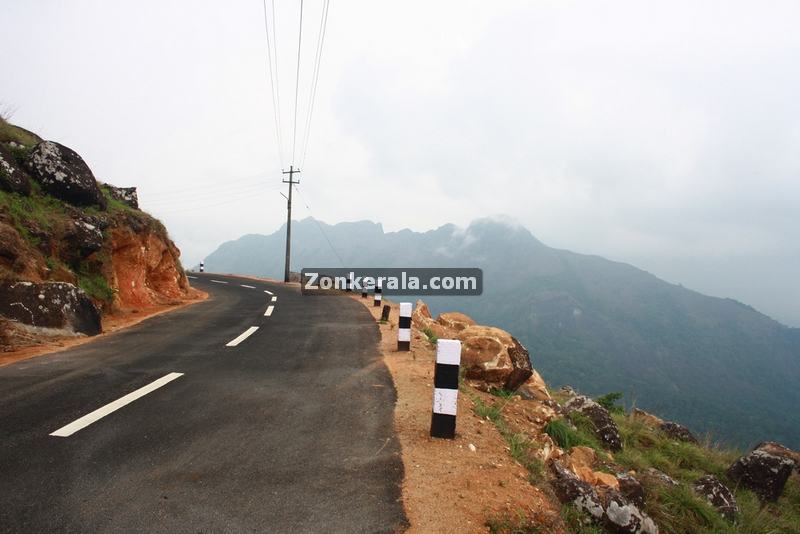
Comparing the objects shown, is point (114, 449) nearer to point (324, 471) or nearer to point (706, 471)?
point (324, 471)

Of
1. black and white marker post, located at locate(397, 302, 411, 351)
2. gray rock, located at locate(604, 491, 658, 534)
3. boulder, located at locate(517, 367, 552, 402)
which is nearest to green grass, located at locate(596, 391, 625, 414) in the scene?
boulder, located at locate(517, 367, 552, 402)

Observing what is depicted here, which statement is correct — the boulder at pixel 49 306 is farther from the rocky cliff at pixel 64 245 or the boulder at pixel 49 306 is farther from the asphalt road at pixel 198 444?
the asphalt road at pixel 198 444

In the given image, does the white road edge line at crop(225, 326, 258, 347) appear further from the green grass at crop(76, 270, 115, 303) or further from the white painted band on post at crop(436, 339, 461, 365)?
the white painted band on post at crop(436, 339, 461, 365)

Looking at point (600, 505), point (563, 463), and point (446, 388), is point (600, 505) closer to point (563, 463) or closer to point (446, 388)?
point (563, 463)

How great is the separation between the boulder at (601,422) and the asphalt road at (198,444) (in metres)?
5.01

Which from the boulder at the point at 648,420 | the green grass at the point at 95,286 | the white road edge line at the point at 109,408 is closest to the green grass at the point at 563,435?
the white road edge line at the point at 109,408

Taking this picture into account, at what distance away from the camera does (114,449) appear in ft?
12.1

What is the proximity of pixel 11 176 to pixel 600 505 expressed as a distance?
539 inches

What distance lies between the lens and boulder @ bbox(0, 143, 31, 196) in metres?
10.2

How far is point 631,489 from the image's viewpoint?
5.43 meters

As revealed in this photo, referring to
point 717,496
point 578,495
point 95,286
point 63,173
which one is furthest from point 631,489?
point 63,173

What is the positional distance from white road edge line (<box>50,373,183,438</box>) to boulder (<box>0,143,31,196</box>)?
8.23m

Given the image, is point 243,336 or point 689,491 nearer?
A: point 689,491

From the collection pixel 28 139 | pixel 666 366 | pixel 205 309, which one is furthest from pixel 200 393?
pixel 666 366
